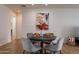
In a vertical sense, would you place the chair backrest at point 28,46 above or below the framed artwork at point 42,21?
below

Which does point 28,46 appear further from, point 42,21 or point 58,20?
point 58,20

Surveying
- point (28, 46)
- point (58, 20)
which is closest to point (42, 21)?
point (58, 20)

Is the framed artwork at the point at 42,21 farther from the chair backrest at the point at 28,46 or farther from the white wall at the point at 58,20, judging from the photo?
the chair backrest at the point at 28,46

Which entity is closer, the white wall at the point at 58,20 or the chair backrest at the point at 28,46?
the chair backrest at the point at 28,46

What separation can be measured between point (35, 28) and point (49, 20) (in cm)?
Answer: 101

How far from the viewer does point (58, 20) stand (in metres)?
10.3

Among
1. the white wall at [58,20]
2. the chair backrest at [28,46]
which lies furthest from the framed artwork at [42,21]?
the chair backrest at [28,46]

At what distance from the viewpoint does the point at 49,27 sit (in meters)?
10.2

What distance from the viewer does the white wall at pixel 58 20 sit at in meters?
10.2

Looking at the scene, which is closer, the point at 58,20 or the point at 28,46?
the point at 28,46

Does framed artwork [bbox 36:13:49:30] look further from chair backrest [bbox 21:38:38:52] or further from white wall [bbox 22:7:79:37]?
chair backrest [bbox 21:38:38:52]

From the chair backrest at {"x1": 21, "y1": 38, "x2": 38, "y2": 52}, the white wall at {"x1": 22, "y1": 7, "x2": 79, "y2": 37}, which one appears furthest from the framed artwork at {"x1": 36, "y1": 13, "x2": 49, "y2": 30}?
the chair backrest at {"x1": 21, "y1": 38, "x2": 38, "y2": 52}
